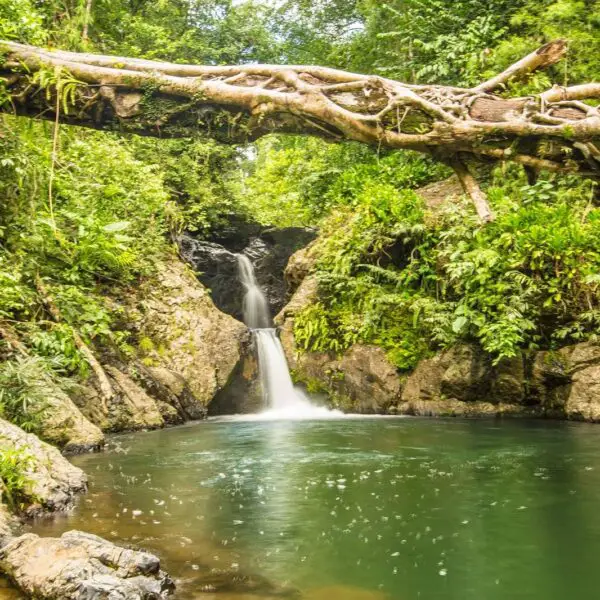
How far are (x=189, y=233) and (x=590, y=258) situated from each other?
10061 mm

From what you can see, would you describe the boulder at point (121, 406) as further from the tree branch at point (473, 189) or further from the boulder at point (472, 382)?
the tree branch at point (473, 189)

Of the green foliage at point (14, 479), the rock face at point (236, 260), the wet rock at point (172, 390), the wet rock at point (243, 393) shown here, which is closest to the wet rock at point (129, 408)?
the wet rock at point (172, 390)

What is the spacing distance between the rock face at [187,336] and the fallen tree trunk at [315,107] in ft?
17.0

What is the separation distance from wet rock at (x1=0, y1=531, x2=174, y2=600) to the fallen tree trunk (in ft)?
13.6

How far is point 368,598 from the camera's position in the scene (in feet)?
12.0

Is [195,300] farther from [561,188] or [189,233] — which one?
[561,188]

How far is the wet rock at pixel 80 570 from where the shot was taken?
3445 millimetres

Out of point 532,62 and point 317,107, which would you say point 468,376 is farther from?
point 317,107

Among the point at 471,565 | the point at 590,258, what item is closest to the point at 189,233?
the point at 590,258

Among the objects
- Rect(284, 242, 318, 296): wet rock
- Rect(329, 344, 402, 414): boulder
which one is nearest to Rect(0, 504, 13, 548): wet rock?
Rect(329, 344, 402, 414): boulder

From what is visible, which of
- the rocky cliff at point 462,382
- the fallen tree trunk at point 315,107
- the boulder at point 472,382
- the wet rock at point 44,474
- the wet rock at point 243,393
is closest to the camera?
the wet rock at point 44,474

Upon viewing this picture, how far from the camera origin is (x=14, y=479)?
17.3 feet

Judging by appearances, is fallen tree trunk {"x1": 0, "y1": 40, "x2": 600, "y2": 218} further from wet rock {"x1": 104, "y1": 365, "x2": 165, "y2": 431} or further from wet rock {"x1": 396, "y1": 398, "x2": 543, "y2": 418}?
wet rock {"x1": 396, "y1": 398, "x2": 543, "y2": 418}

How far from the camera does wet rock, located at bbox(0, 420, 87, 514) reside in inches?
210
